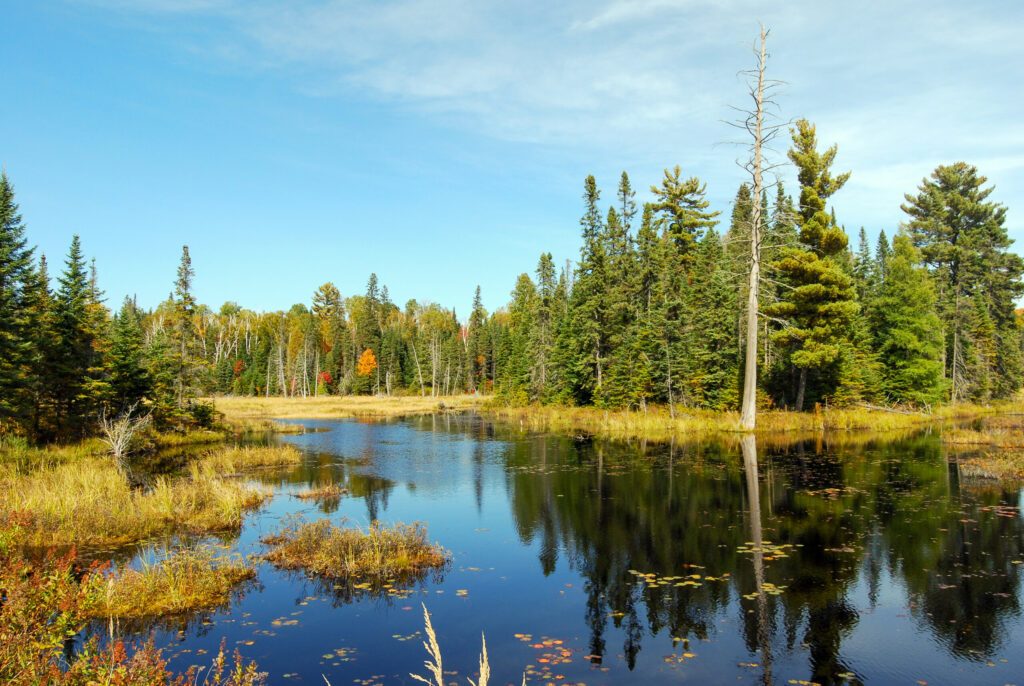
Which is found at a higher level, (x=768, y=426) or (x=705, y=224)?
(x=705, y=224)

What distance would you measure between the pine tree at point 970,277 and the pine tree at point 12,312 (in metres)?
62.8

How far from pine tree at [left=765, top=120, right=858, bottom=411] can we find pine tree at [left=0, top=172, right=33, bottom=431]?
128 feet

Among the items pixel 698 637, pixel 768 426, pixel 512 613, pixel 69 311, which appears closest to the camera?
pixel 698 637

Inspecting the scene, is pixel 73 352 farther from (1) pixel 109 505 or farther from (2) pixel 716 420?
(2) pixel 716 420

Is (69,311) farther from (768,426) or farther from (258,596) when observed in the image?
(768,426)

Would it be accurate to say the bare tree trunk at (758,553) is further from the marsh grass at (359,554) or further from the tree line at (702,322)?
the tree line at (702,322)

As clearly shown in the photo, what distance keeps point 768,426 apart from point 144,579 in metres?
34.2

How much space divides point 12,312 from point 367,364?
273 ft

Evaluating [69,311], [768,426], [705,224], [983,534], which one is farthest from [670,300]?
[69,311]

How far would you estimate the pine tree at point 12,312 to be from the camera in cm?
2600

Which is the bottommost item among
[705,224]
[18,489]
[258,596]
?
[258,596]

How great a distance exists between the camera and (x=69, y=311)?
32062 mm

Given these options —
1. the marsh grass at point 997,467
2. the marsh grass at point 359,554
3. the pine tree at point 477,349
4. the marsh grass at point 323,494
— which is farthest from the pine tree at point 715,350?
the pine tree at point 477,349

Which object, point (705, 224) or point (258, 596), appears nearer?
point (258, 596)
